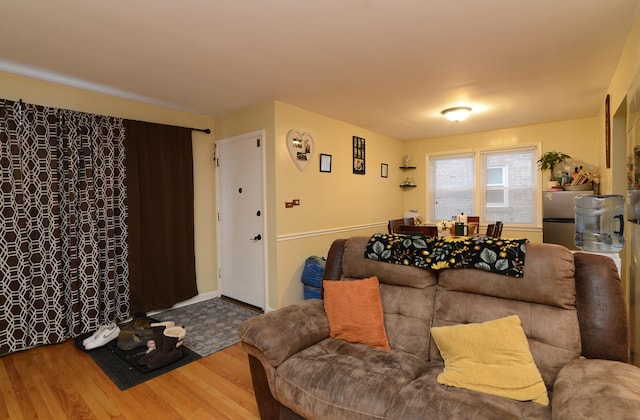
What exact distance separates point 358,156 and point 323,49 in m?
2.55

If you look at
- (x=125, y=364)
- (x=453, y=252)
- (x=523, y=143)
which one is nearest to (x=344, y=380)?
(x=453, y=252)

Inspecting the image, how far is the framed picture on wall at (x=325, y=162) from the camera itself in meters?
4.11

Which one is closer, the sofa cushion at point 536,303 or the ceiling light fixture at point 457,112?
the sofa cushion at point 536,303

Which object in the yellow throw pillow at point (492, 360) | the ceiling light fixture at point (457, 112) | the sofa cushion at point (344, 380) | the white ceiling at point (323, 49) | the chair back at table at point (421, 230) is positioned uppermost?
the white ceiling at point (323, 49)

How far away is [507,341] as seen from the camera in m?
1.51

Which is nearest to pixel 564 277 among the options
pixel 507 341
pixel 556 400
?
pixel 507 341

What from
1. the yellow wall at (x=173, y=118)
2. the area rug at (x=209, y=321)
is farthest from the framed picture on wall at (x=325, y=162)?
the area rug at (x=209, y=321)

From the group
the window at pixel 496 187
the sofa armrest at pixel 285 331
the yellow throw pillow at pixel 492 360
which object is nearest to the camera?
the yellow throw pillow at pixel 492 360

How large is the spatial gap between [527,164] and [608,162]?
1.69m

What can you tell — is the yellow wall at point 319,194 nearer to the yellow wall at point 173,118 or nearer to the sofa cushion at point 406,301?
the yellow wall at point 173,118

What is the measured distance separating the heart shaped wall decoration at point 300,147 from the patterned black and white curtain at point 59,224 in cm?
178

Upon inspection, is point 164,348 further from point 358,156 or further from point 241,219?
point 358,156

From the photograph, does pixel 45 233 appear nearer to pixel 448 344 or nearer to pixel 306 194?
pixel 306 194

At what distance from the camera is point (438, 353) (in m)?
1.77
